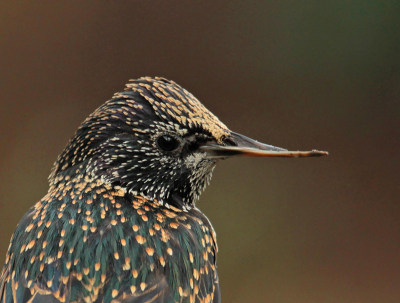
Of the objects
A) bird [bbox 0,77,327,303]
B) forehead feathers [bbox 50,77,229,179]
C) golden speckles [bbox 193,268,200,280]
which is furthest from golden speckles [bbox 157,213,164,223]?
forehead feathers [bbox 50,77,229,179]

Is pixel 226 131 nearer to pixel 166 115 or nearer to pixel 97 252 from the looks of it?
pixel 166 115

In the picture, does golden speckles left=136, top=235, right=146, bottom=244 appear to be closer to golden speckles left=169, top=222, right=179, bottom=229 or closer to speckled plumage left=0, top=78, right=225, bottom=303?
speckled plumage left=0, top=78, right=225, bottom=303

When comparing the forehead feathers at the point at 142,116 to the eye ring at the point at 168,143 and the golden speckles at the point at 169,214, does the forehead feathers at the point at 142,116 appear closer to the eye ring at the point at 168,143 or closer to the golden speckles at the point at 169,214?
the eye ring at the point at 168,143

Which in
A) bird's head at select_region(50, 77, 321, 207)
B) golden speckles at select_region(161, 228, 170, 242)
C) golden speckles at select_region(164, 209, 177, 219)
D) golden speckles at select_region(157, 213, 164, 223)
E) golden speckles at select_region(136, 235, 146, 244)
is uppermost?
bird's head at select_region(50, 77, 321, 207)

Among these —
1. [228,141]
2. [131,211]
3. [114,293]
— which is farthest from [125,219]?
[228,141]

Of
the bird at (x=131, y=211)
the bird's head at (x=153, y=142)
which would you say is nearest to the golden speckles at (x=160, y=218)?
the bird at (x=131, y=211)

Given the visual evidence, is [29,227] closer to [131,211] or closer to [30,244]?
[30,244]

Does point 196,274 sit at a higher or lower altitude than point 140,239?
lower
